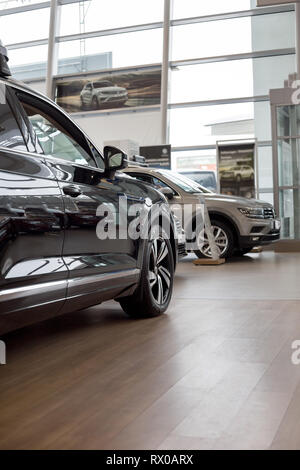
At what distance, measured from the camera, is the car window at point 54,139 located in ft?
10.2

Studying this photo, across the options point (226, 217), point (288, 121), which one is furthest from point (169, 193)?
point (288, 121)

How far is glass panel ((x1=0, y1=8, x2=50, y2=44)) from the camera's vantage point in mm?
15305

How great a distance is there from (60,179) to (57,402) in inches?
45.8

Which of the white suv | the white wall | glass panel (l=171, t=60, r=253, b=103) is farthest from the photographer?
the white suv

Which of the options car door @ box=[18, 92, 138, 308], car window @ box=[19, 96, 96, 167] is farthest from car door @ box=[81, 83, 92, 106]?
car window @ box=[19, 96, 96, 167]

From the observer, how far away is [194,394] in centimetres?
246

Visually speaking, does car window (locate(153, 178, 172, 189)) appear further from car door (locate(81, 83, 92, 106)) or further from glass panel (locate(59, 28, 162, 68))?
car door (locate(81, 83, 92, 106))

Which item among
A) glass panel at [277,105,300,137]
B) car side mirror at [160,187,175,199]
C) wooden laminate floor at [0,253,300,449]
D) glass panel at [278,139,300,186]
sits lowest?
wooden laminate floor at [0,253,300,449]

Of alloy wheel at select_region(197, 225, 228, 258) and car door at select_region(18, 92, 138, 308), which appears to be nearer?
car door at select_region(18, 92, 138, 308)

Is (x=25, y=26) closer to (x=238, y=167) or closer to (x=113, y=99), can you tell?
(x=113, y=99)

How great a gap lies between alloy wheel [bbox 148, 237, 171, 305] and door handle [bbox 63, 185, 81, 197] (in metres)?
1.13

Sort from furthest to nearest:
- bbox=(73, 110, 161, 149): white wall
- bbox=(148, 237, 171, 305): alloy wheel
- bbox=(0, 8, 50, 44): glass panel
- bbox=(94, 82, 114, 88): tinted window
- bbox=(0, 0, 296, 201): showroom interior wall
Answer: bbox=(0, 8, 50, 44): glass panel < bbox=(94, 82, 114, 88): tinted window < bbox=(73, 110, 161, 149): white wall < bbox=(0, 0, 296, 201): showroom interior wall < bbox=(148, 237, 171, 305): alloy wheel
